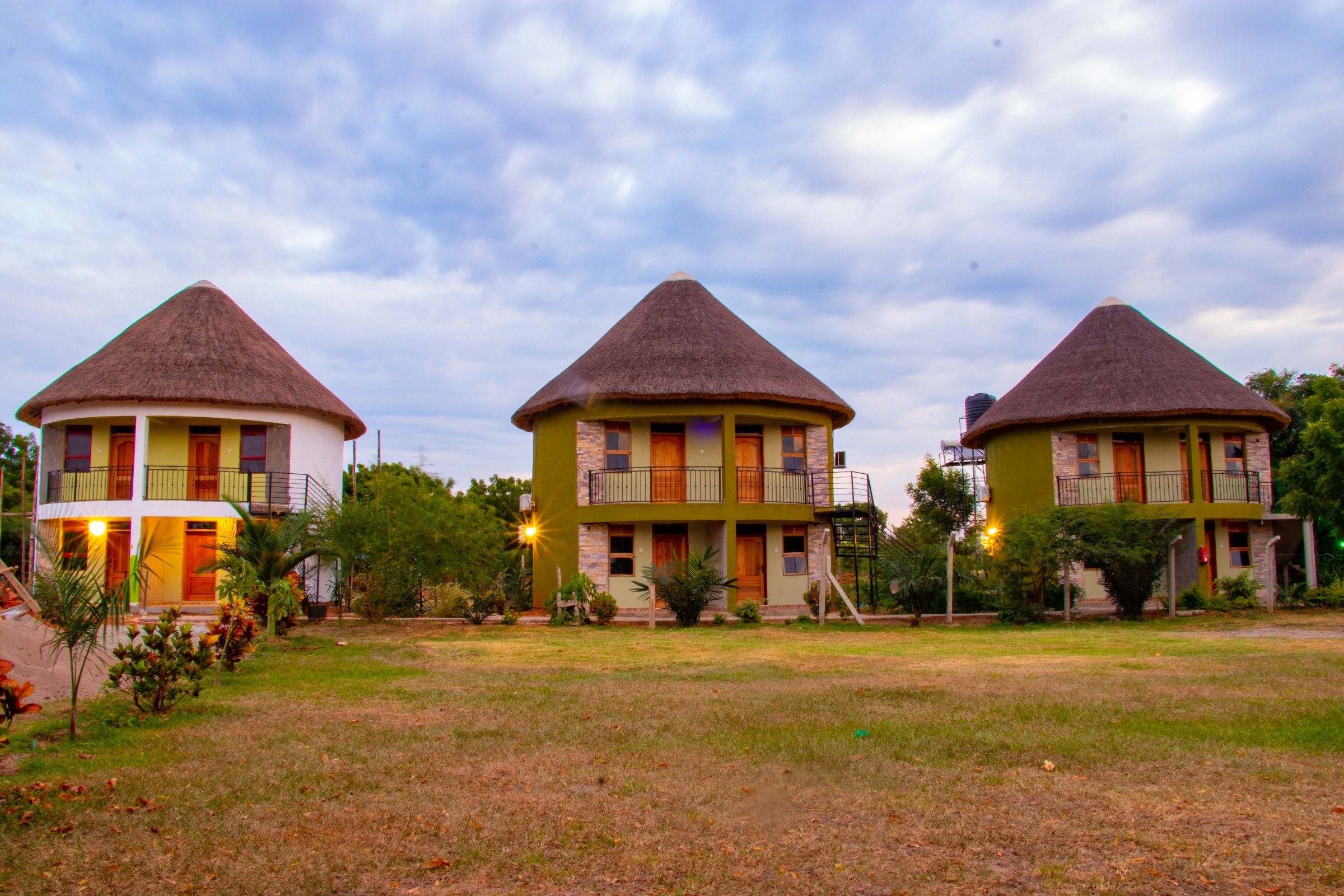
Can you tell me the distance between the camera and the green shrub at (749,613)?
18.6 m

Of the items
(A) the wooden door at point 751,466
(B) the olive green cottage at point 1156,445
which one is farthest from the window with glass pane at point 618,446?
(B) the olive green cottage at point 1156,445

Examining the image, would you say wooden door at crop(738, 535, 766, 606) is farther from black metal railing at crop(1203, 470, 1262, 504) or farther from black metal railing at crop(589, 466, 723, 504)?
black metal railing at crop(1203, 470, 1262, 504)

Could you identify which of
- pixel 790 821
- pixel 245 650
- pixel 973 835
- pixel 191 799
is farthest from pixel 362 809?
pixel 245 650

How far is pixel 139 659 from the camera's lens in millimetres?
7660

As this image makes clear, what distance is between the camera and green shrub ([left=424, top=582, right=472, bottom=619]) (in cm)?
1969

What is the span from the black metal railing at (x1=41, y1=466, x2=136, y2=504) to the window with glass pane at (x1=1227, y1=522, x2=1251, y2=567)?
27.8 meters

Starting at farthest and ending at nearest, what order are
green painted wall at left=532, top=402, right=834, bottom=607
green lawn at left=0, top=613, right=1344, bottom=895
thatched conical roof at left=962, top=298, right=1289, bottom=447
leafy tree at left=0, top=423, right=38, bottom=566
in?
leafy tree at left=0, top=423, right=38, bottom=566
thatched conical roof at left=962, top=298, right=1289, bottom=447
green painted wall at left=532, top=402, right=834, bottom=607
green lawn at left=0, top=613, right=1344, bottom=895

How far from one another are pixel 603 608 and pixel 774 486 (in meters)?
5.54

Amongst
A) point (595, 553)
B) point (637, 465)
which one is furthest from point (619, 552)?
point (637, 465)

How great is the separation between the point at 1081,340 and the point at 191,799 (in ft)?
83.5

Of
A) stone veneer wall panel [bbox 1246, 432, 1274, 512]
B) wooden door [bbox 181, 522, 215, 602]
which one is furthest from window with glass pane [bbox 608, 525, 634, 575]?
stone veneer wall panel [bbox 1246, 432, 1274, 512]

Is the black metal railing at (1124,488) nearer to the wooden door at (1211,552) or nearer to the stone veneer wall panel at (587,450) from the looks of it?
the wooden door at (1211,552)

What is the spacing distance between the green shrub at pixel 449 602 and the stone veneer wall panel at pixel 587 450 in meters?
3.35

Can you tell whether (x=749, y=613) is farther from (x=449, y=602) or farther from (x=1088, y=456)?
(x=1088, y=456)
